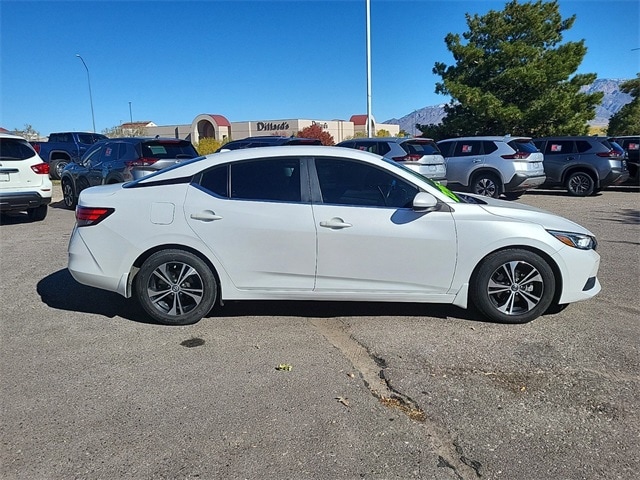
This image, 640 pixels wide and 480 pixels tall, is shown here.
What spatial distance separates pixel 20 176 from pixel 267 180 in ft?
22.2

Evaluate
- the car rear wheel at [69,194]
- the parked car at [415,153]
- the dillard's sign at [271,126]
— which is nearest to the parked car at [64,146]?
the car rear wheel at [69,194]

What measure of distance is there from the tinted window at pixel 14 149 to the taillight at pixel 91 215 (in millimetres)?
5615

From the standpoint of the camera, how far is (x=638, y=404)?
121 inches

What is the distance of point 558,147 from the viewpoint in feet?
46.5

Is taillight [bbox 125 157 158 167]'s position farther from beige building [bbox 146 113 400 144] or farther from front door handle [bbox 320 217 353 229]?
beige building [bbox 146 113 400 144]

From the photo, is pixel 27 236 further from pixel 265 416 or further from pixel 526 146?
pixel 526 146

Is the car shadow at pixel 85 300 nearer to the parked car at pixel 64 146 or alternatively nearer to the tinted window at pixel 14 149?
the tinted window at pixel 14 149

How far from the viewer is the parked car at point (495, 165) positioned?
1209 cm

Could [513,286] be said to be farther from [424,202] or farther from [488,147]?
[488,147]

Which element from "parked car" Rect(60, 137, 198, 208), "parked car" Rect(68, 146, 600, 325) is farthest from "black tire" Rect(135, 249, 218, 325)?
"parked car" Rect(60, 137, 198, 208)

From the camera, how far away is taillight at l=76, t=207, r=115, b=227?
4367mm

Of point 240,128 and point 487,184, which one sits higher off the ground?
point 240,128

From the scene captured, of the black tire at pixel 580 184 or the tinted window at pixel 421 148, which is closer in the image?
the tinted window at pixel 421 148

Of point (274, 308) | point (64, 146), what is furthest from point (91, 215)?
point (64, 146)
